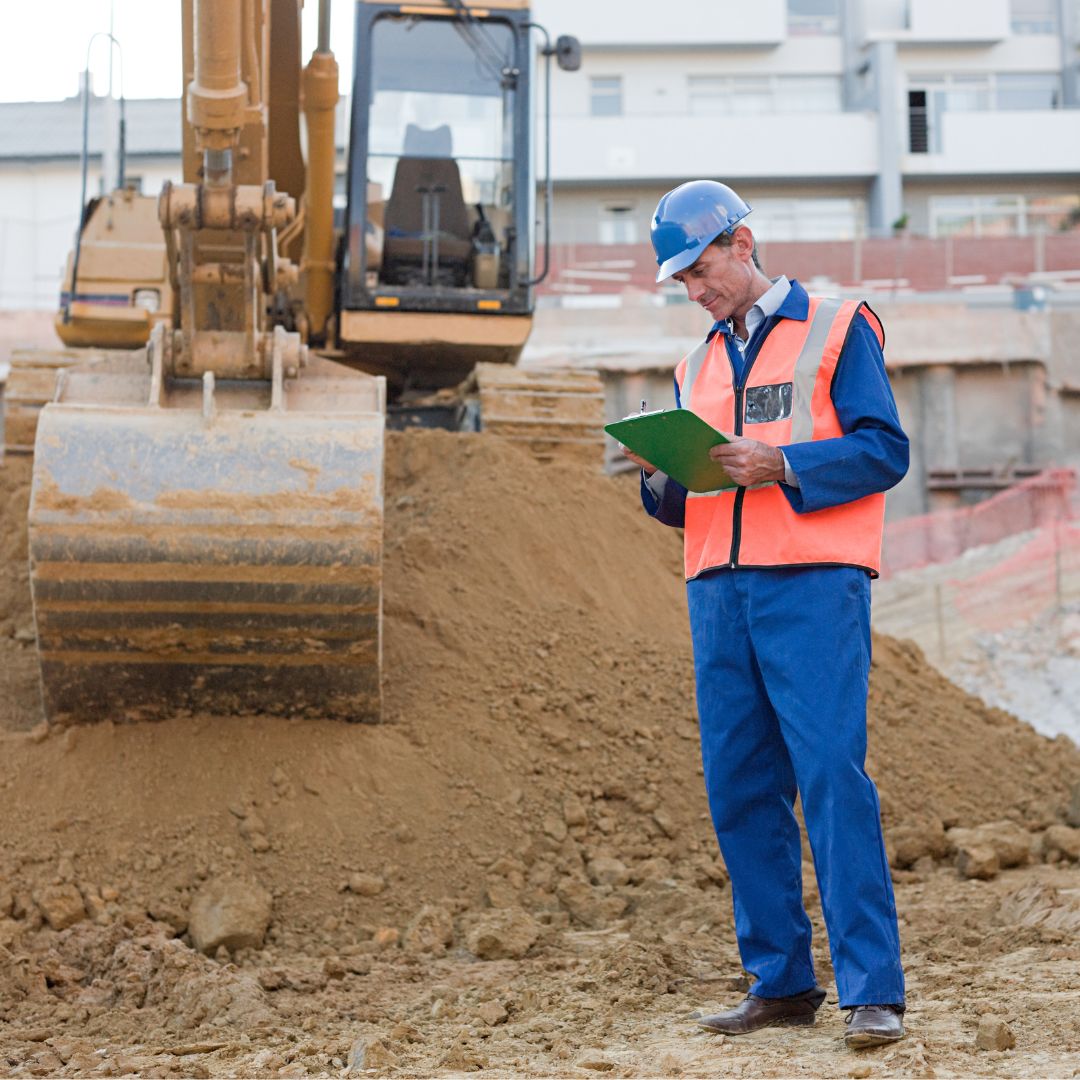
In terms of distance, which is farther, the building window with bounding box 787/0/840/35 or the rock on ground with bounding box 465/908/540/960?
the building window with bounding box 787/0/840/35

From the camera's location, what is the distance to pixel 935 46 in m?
35.9

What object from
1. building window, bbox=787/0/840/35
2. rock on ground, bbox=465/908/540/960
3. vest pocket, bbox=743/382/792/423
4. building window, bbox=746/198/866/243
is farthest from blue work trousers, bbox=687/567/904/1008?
building window, bbox=787/0/840/35

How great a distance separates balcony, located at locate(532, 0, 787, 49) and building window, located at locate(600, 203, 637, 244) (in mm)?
4413

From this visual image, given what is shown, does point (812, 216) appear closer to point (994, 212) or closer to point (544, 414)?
point (994, 212)

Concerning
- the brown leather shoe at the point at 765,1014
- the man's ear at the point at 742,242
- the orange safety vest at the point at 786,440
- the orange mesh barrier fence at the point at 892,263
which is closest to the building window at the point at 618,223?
the orange mesh barrier fence at the point at 892,263

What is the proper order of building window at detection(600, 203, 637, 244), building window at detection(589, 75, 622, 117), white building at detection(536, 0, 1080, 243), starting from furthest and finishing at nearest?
building window at detection(589, 75, 622, 117) → building window at detection(600, 203, 637, 244) → white building at detection(536, 0, 1080, 243)

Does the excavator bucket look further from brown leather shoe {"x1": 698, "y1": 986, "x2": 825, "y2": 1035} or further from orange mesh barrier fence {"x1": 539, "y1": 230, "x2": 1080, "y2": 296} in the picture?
orange mesh barrier fence {"x1": 539, "y1": 230, "x2": 1080, "y2": 296}

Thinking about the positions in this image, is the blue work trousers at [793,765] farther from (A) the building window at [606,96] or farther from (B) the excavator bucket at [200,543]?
(A) the building window at [606,96]

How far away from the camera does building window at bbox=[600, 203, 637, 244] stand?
109 ft

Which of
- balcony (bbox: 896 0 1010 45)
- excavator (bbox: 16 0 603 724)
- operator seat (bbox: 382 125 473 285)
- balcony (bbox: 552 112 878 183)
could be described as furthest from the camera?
balcony (bbox: 896 0 1010 45)

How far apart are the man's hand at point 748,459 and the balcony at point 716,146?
29.7m

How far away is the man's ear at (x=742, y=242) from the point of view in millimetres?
3777

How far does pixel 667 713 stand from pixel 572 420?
220cm

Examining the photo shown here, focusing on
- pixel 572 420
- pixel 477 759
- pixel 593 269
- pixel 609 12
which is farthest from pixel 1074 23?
pixel 477 759
